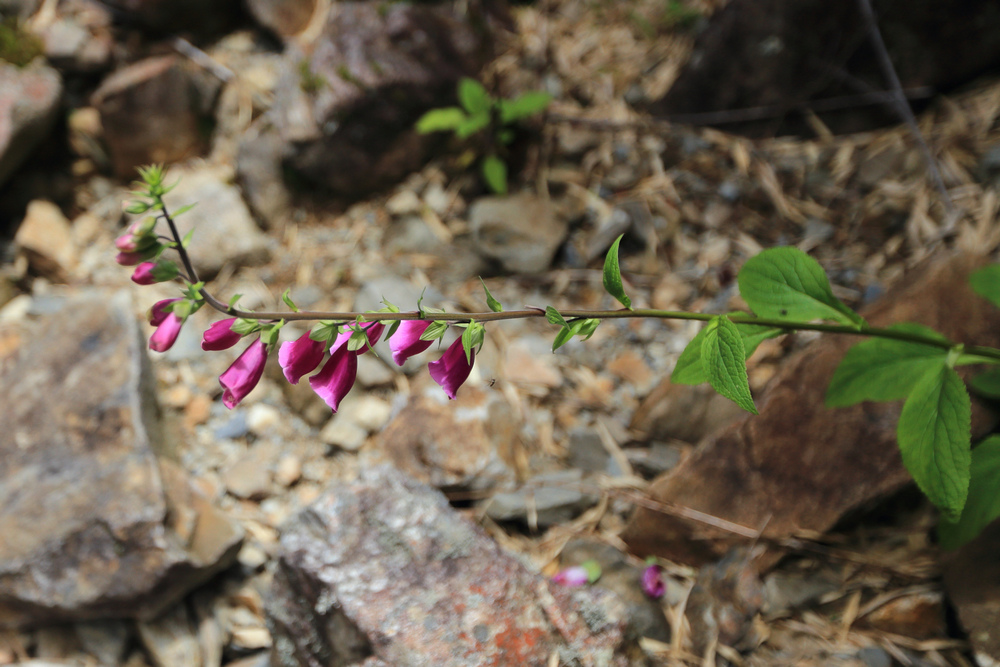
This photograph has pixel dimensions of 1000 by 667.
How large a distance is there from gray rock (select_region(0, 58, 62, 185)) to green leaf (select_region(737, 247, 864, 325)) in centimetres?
335

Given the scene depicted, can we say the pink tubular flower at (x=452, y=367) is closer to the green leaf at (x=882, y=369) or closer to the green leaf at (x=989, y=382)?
the green leaf at (x=882, y=369)

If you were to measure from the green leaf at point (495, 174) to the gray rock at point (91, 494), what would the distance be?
1.63 m

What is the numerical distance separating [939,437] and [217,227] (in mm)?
2924

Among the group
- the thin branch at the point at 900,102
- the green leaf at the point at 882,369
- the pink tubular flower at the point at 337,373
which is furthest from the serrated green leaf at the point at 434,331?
the thin branch at the point at 900,102

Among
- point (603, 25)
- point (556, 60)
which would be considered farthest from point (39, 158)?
point (603, 25)

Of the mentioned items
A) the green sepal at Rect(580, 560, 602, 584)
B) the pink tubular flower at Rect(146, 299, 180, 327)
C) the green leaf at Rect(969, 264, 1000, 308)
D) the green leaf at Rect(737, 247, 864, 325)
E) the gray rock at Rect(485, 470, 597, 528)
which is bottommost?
the green sepal at Rect(580, 560, 602, 584)

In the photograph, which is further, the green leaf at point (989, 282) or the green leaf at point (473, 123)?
the green leaf at point (473, 123)

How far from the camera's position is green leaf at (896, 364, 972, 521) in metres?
1.38

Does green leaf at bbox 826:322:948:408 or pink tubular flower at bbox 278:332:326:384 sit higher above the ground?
pink tubular flower at bbox 278:332:326:384

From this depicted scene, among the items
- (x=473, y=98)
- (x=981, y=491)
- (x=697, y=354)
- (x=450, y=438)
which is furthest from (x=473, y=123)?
(x=981, y=491)

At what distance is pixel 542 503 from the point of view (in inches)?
86.7

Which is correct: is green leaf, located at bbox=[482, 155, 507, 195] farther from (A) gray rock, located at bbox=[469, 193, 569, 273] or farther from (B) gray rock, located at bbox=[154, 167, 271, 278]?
(B) gray rock, located at bbox=[154, 167, 271, 278]

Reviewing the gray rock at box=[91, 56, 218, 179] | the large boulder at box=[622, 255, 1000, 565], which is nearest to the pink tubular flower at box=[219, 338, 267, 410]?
the large boulder at box=[622, 255, 1000, 565]

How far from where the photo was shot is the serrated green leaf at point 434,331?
121 centimetres
